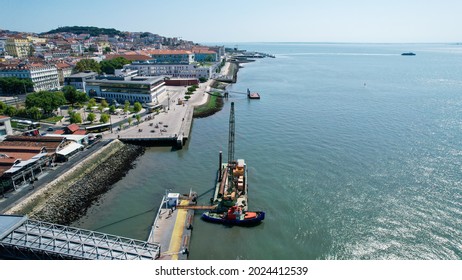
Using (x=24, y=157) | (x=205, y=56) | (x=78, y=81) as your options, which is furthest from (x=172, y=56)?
(x=24, y=157)

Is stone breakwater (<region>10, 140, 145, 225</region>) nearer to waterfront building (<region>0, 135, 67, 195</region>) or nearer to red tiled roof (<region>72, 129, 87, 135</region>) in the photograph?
waterfront building (<region>0, 135, 67, 195</region>)

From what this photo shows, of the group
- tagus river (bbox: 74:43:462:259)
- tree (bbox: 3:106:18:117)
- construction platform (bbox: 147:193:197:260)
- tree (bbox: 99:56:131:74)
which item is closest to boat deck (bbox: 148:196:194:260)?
construction platform (bbox: 147:193:197:260)

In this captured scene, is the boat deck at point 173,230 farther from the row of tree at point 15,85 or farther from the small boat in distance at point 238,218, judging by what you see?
the row of tree at point 15,85

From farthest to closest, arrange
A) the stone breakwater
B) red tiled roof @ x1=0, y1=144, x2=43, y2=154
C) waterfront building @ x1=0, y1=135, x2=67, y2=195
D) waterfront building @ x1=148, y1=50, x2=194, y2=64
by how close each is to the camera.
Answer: waterfront building @ x1=148, y1=50, x2=194, y2=64
red tiled roof @ x1=0, y1=144, x2=43, y2=154
waterfront building @ x1=0, y1=135, x2=67, y2=195
the stone breakwater

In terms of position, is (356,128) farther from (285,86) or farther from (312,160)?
(285,86)

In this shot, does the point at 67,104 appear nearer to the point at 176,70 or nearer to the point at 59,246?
the point at 176,70

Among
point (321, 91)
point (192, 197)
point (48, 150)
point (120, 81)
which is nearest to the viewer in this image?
point (192, 197)

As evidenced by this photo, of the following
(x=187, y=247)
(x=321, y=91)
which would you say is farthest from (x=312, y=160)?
(x=321, y=91)
